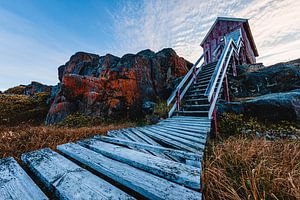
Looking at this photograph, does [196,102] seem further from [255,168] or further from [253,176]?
[253,176]

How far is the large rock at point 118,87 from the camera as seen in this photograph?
22.7 feet

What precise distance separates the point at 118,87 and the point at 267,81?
7.75 metres

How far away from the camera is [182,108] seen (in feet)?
18.7

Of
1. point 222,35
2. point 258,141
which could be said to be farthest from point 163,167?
point 222,35

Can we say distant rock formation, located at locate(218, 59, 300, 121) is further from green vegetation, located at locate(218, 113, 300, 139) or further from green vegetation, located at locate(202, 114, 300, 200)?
green vegetation, located at locate(202, 114, 300, 200)

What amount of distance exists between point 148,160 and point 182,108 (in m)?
4.58

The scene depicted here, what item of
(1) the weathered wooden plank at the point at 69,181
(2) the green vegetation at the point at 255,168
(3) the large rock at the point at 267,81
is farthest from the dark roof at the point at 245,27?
(1) the weathered wooden plank at the point at 69,181

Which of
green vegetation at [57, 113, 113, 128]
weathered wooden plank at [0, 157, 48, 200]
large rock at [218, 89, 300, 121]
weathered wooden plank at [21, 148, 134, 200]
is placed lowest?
green vegetation at [57, 113, 113, 128]

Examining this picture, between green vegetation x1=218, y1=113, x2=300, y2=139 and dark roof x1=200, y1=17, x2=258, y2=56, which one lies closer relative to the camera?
green vegetation x1=218, y1=113, x2=300, y2=139

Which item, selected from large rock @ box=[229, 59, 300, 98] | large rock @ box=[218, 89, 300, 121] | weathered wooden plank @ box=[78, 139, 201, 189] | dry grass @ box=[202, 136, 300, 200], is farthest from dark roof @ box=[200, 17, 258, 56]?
weathered wooden plank @ box=[78, 139, 201, 189]

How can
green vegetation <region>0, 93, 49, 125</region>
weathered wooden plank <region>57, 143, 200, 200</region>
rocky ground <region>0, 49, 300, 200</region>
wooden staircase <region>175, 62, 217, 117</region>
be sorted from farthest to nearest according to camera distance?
1. green vegetation <region>0, 93, 49, 125</region>
2. wooden staircase <region>175, 62, 217, 117</region>
3. rocky ground <region>0, 49, 300, 200</region>
4. weathered wooden plank <region>57, 143, 200, 200</region>

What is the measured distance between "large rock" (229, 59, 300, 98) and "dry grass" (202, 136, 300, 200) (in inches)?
206

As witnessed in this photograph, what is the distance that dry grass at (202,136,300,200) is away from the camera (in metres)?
1.33

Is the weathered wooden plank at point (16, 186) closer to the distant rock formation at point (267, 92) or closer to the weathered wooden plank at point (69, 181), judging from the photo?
the weathered wooden plank at point (69, 181)
